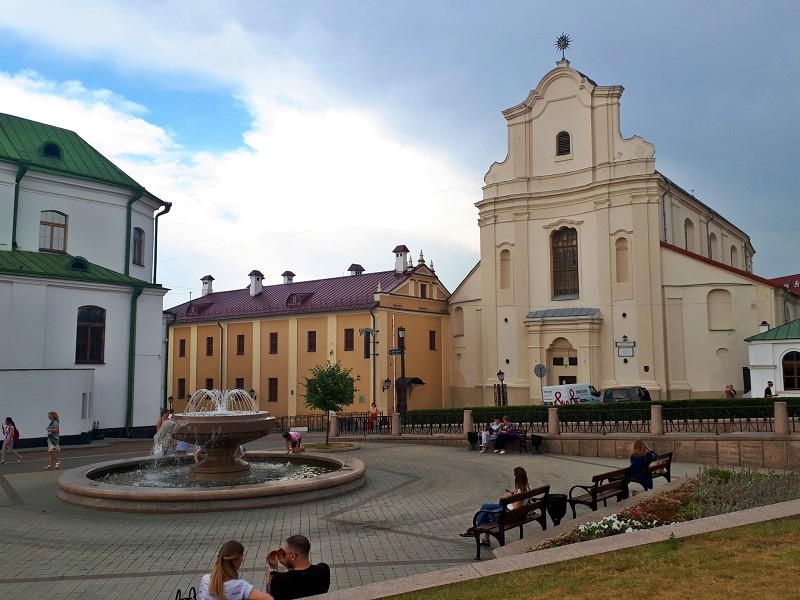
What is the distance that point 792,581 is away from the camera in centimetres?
597

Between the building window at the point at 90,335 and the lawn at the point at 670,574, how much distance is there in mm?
24972

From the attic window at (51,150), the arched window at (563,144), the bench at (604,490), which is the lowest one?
the bench at (604,490)

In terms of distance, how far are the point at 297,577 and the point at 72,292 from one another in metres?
24.5

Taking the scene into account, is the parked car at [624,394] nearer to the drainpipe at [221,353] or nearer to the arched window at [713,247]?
the arched window at [713,247]

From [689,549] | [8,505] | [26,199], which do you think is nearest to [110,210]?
[26,199]

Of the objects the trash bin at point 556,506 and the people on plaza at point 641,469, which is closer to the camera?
the trash bin at point 556,506

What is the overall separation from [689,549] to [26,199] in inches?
1143

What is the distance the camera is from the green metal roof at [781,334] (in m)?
30.0

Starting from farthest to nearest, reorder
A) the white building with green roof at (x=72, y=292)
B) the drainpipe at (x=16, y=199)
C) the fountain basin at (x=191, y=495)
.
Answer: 1. the drainpipe at (x=16, y=199)
2. the white building with green roof at (x=72, y=292)
3. the fountain basin at (x=191, y=495)

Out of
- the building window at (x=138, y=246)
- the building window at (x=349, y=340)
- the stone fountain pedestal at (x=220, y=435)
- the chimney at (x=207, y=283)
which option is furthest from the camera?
the chimney at (x=207, y=283)

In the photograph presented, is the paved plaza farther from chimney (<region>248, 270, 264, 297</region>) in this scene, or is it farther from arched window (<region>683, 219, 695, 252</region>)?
chimney (<region>248, 270, 264, 297</region>)

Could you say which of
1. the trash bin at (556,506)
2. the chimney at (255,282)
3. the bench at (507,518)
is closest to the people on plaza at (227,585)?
the bench at (507,518)

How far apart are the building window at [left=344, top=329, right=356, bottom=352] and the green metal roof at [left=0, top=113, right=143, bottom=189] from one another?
1576 cm

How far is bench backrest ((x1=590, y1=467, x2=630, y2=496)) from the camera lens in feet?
35.8
